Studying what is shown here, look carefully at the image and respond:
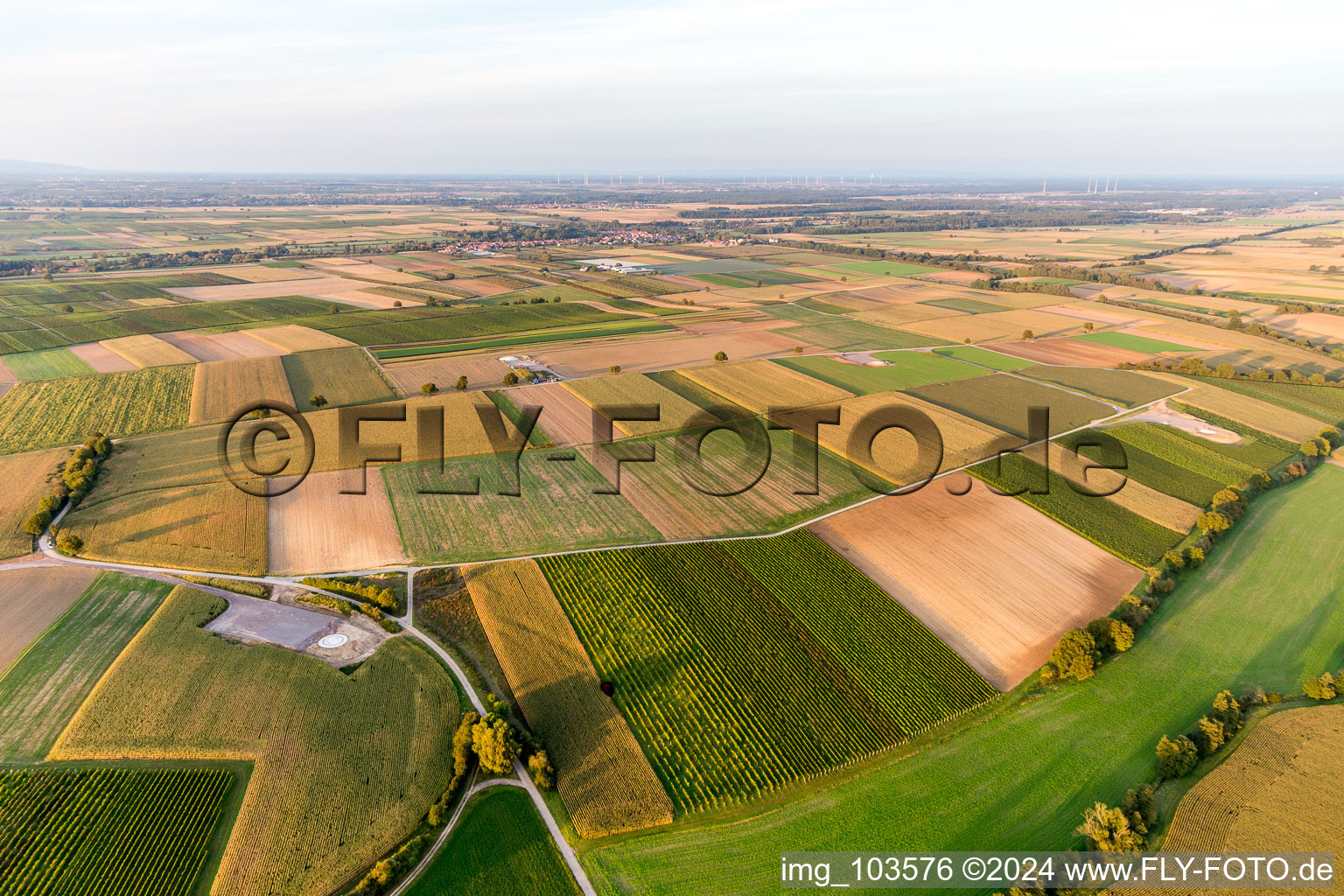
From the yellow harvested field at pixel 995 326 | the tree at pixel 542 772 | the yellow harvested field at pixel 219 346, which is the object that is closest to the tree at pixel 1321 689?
the tree at pixel 542 772

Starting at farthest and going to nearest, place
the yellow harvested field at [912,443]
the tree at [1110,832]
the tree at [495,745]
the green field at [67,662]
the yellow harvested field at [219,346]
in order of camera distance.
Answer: the yellow harvested field at [219,346], the yellow harvested field at [912,443], the green field at [67,662], the tree at [495,745], the tree at [1110,832]

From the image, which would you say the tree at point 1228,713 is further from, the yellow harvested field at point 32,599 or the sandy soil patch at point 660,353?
the sandy soil patch at point 660,353

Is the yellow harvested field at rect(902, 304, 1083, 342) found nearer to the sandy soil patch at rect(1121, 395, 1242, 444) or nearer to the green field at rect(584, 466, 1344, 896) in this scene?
the sandy soil patch at rect(1121, 395, 1242, 444)

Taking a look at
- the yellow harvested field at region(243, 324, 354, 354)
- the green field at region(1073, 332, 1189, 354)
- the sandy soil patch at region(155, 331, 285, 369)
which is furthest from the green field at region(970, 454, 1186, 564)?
the sandy soil patch at region(155, 331, 285, 369)

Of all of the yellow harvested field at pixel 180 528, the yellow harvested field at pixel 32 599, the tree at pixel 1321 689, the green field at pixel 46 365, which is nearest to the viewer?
the tree at pixel 1321 689

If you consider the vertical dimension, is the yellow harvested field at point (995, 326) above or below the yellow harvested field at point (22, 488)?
above

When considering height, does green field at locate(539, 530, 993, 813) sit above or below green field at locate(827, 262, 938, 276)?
below

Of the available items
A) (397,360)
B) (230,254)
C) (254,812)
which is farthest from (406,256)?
(254,812)
